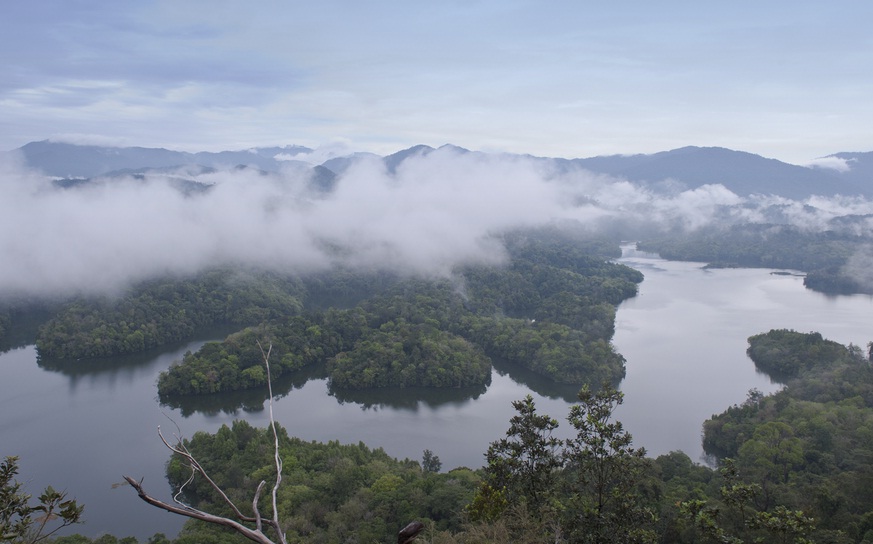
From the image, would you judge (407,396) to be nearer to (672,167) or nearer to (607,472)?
(607,472)

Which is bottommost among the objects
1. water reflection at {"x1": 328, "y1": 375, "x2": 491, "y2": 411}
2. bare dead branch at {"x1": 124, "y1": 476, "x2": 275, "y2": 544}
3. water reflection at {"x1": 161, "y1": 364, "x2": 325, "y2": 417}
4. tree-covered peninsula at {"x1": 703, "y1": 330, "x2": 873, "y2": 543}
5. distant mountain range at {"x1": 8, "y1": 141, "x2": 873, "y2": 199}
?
water reflection at {"x1": 161, "y1": 364, "x2": 325, "y2": 417}

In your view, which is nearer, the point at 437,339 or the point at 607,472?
the point at 607,472

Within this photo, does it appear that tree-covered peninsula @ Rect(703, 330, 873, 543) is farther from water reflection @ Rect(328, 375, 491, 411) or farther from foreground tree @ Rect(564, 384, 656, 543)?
water reflection @ Rect(328, 375, 491, 411)

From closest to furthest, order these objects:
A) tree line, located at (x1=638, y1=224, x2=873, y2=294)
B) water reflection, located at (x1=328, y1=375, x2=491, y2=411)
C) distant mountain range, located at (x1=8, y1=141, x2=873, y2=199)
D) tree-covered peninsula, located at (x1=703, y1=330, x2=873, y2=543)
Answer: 1. tree-covered peninsula, located at (x1=703, y1=330, x2=873, y2=543)
2. water reflection, located at (x1=328, y1=375, x2=491, y2=411)
3. tree line, located at (x1=638, y1=224, x2=873, y2=294)
4. distant mountain range, located at (x1=8, y1=141, x2=873, y2=199)

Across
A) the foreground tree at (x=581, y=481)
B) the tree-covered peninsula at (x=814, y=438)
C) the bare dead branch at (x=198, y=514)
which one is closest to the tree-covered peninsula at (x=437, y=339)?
the tree-covered peninsula at (x=814, y=438)

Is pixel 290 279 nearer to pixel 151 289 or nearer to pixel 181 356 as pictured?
pixel 151 289

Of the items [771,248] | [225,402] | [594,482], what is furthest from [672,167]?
[594,482]

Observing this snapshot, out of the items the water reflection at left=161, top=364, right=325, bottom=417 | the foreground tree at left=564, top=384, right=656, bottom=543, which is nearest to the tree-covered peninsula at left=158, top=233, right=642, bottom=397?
the water reflection at left=161, top=364, right=325, bottom=417

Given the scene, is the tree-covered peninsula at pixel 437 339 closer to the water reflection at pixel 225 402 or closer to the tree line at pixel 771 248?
the water reflection at pixel 225 402
